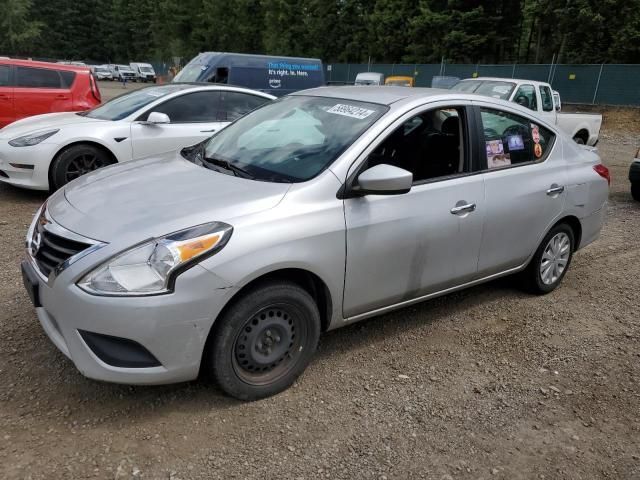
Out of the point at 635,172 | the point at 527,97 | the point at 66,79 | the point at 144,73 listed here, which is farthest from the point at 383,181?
the point at 144,73

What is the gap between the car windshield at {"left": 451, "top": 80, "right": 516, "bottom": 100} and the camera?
1085 centimetres

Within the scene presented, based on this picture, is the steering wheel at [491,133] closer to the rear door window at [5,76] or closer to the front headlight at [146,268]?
the front headlight at [146,268]

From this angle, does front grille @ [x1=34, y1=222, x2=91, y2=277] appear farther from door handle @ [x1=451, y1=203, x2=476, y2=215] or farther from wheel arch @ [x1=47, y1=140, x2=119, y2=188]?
wheel arch @ [x1=47, y1=140, x2=119, y2=188]

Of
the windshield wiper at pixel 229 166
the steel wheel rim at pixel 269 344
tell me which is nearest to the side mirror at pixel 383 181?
the windshield wiper at pixel 229 166

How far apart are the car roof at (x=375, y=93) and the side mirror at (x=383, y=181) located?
0.68 m

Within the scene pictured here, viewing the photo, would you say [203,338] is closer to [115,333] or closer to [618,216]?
[115,333]

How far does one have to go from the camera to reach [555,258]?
4508mm

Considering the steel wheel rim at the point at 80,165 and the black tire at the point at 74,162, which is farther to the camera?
the steel wheel rim at the point at 80,165

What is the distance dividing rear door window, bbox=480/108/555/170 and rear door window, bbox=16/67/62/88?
25.8 ft

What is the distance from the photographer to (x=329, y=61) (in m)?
46.5

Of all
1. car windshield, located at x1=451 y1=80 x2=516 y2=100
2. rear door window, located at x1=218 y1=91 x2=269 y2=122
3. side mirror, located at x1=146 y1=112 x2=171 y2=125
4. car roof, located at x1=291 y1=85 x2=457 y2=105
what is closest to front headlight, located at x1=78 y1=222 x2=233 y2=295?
car roof, located at x1=291 y1=85 x2=457 y2=105

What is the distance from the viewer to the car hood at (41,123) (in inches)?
246

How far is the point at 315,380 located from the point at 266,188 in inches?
46.6

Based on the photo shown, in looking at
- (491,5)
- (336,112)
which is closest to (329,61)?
(491,5)
